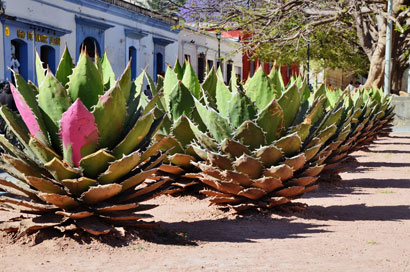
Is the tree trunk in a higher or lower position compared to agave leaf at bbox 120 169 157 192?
higher

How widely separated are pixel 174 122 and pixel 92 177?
2252 millimetres

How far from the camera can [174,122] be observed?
6.81 meters

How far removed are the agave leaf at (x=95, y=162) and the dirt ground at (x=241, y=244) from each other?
0.48 metres

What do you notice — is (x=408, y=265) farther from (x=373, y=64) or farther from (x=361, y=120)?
(x=373, y=64)

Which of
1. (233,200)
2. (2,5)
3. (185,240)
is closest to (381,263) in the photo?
(185,240)

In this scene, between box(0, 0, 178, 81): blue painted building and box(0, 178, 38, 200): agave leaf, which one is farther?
box(0, 0, 178, 81): blue painted building

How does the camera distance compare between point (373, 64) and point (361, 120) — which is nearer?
point (361, 120)

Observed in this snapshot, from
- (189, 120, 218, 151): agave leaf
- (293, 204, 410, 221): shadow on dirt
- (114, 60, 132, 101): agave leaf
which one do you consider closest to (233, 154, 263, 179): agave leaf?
(189, 120, 218, 151): agave leaf

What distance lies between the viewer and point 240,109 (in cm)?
581

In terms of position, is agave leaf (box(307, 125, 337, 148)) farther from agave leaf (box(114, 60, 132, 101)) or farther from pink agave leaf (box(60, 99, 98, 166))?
pink agave leaf (box(60, 99, 98, 166))

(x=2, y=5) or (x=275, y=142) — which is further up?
(x=2, y=5)

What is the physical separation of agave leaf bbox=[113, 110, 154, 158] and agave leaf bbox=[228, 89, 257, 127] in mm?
1188

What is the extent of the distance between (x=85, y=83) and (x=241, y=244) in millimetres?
1625

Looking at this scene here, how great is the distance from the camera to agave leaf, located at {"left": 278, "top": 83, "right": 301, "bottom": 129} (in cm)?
593
